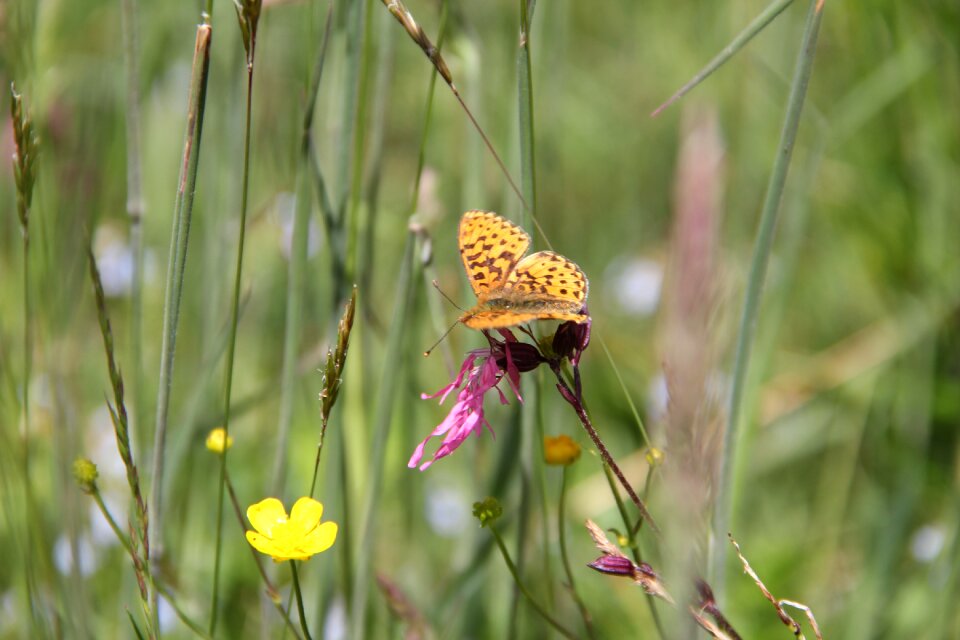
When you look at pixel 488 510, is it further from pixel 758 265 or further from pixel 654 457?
pixel 758 265

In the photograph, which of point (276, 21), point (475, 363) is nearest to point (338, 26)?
point (475, 363)

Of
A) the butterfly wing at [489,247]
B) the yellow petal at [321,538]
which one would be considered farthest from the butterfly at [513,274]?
the yellow petal at [321,538]

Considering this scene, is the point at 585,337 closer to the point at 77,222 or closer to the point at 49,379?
the point at 49,379

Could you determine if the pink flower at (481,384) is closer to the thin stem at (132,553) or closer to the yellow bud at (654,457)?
the yellow bud at (654,457)


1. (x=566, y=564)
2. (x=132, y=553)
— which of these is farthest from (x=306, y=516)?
(x=566, y=564)

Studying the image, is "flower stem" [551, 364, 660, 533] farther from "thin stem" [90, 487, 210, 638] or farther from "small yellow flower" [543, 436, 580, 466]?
"thin stem" [90, 487, 210, 638]

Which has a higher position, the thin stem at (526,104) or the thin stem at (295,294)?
the thin stem at (295,294)
